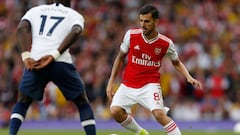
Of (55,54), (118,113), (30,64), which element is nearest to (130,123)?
(118,113)

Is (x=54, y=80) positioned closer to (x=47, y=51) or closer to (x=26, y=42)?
(x=47, y=51)

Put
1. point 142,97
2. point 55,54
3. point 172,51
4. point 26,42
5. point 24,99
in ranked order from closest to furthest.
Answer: point 55,54 → point 26,42 → point 24,99 → point 142,97 → point 172,51

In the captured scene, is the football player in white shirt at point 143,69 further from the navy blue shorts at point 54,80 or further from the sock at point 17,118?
the sock at point 17,118

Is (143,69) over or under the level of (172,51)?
under

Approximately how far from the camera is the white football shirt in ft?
35.0

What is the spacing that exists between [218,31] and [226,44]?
2.46ft

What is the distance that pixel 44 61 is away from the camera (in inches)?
416

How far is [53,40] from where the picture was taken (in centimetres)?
1072

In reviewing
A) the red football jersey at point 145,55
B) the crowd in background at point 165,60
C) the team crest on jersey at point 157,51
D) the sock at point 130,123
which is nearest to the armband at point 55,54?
the red football jersey at point 145,55

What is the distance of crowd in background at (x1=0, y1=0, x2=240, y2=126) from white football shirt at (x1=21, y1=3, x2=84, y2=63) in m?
9.39

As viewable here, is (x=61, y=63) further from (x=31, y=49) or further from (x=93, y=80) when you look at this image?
(x=93, y=80)

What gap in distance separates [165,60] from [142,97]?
10003 millimetres

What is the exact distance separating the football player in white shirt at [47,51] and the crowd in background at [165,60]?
923 centimetres

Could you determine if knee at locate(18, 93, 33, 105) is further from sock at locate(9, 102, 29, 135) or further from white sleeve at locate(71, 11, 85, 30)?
white sleeve at locate(71, 11, 85, 30)
